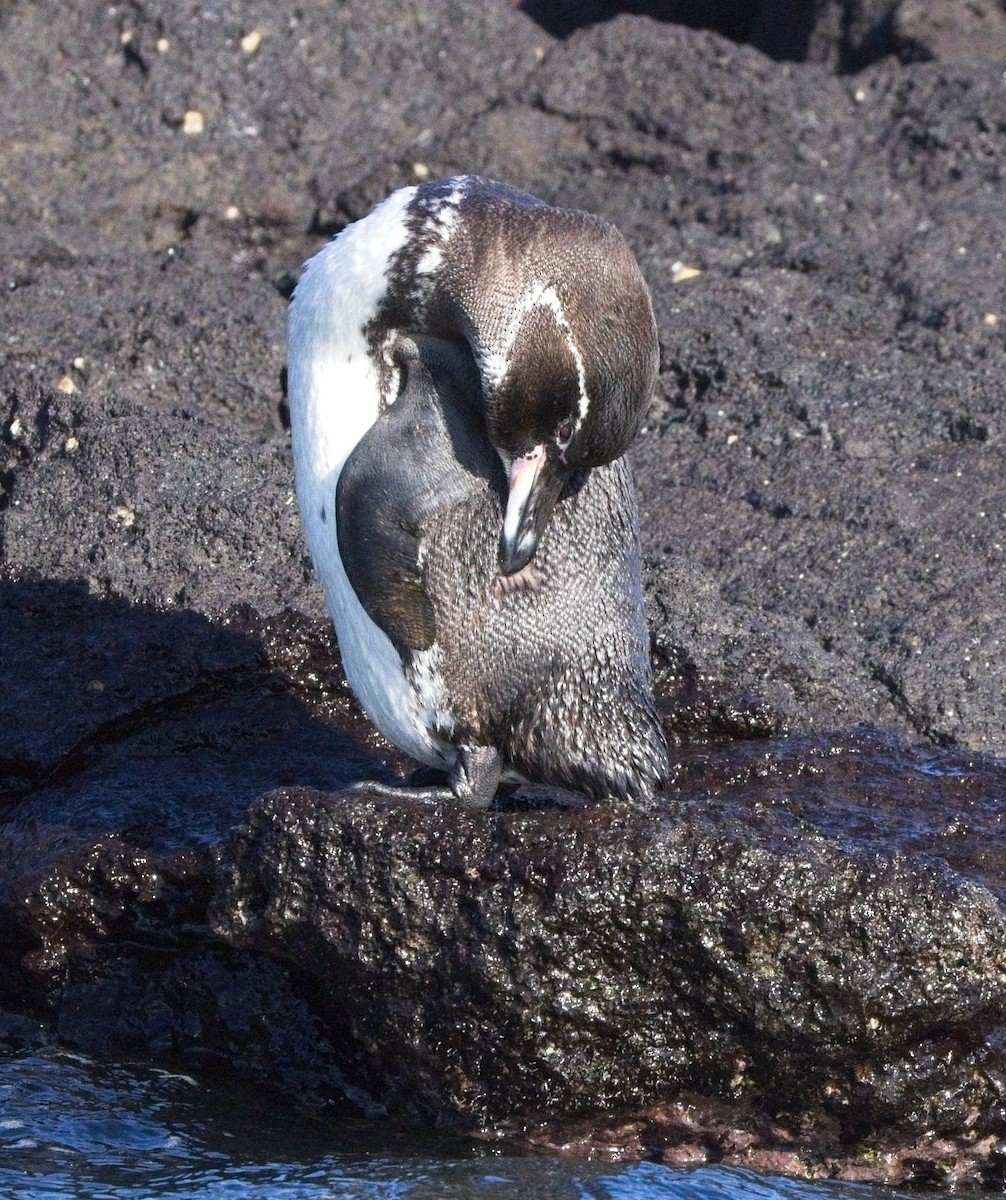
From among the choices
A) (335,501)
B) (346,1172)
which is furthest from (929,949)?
(335,501)

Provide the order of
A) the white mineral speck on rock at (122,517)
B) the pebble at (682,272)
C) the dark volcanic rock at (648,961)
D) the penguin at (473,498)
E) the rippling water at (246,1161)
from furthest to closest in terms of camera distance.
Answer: the pebble at (682,272), the white mineral speck on rock at (122,517), the penguin at (473,498), the dark volcanic rock at (648,961), the rippling water at (246,1161)

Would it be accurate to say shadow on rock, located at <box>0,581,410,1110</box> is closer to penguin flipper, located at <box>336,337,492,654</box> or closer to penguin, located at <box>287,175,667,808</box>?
penguin, located at <box>287,175,667,808</box>

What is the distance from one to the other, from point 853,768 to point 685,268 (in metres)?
3.35

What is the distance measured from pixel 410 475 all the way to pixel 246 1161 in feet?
5.61

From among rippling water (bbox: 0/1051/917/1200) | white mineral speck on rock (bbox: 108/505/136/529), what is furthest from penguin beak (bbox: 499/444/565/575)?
white mineral speck on rock (bbox: 108/505/136/529)

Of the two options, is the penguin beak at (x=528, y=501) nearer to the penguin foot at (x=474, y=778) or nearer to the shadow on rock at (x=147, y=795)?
the penguin foot at (x=474, y=778)

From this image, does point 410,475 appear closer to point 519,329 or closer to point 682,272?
point 519,329

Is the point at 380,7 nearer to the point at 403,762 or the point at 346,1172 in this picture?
the point at 403,762

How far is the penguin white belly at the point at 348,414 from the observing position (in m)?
4.67

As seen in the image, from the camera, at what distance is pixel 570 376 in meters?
4.38

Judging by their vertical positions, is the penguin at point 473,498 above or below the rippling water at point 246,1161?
above

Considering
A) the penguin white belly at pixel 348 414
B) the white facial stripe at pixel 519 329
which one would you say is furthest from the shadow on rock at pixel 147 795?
the white facial stripe at pixel 519 329

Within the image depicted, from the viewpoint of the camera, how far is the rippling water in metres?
3.75

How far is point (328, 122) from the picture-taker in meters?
8.78
